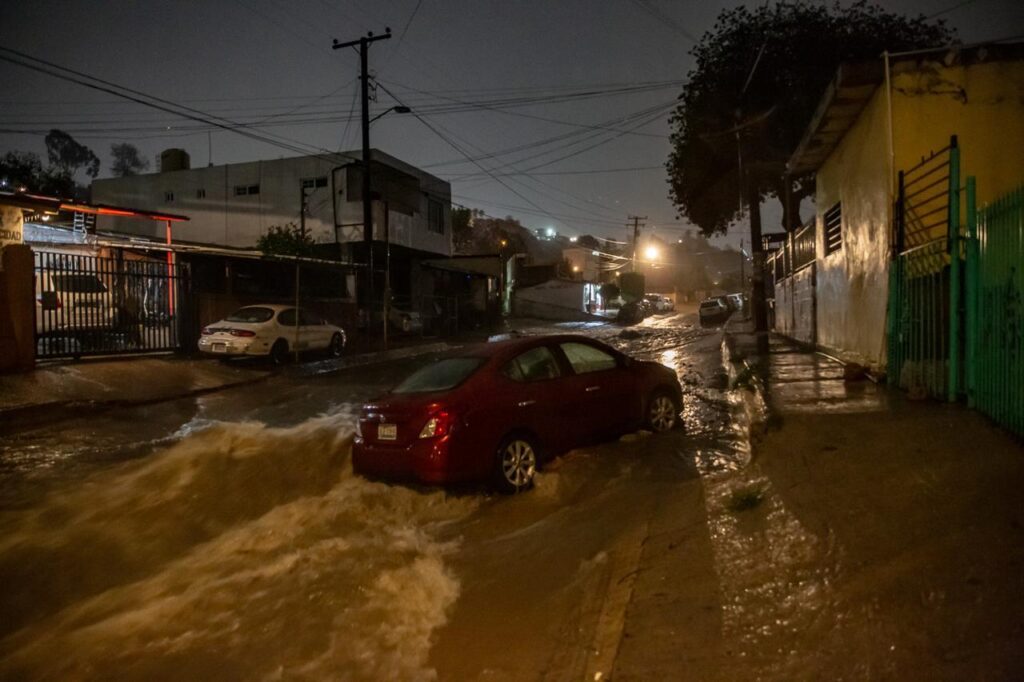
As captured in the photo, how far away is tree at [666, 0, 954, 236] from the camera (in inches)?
917

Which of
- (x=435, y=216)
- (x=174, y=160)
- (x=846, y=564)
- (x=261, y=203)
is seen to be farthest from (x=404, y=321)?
(x=846, y=564)

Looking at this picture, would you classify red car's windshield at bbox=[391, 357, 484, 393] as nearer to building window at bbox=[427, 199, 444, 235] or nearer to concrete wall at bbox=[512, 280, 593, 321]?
building window at bbox=[427, 199, 444, 235]

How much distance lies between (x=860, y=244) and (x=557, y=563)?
Result: 27.0 feet

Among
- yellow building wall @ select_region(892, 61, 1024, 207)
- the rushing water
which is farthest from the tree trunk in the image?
the rushing water

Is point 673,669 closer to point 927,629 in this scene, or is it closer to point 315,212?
point 927,629

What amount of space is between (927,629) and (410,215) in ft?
101

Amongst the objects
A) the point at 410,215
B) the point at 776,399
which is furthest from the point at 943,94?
the point at 410,215

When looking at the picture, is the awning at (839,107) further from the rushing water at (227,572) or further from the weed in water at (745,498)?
the rushing water at (227,572)

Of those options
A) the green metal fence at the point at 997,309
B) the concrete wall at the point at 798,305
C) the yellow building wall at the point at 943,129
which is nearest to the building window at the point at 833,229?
the concrete wall at the point at 798,305

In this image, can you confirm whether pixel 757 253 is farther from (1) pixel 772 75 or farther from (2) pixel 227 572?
(2) pixel 227 572

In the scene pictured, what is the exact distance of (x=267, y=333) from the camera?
16.9 m

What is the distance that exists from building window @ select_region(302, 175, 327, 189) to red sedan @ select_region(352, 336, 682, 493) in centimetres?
2546

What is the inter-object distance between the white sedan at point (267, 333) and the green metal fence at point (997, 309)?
46.8ft

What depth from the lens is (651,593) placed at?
12.0 feet
